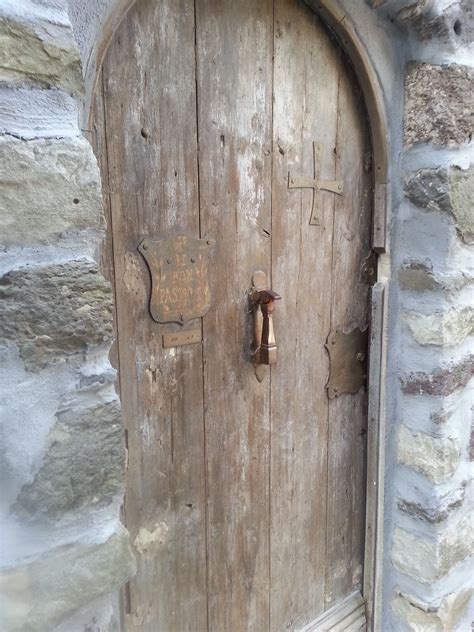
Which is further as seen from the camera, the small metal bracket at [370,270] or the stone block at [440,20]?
the small metal bracket at [370,270]

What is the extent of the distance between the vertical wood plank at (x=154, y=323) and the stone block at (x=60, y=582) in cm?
25

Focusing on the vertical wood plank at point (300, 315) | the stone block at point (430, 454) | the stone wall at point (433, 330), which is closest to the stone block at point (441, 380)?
the stone wall at point (433, 330)

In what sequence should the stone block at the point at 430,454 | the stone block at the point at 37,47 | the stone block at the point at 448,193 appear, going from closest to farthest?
the stone block at the point at 37,47 → the stone block at the point at 448,193 → the stone block at the point at 430,454

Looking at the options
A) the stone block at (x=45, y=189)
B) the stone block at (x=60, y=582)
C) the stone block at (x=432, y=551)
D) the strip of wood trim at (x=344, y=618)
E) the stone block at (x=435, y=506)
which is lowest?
the strip of wood trim at (x=344, y=618)

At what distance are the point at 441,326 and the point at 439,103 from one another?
55 centimetres

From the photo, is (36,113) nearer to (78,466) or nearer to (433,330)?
(78,466)

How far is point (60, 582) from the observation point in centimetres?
75

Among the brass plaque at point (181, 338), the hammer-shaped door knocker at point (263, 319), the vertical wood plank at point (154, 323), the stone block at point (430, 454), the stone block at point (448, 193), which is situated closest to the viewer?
the vertical wood plank at point (154, 323)

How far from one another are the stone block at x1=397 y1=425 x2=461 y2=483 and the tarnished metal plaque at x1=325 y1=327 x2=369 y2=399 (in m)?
0.19

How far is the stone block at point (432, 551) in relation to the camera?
55.4 inches

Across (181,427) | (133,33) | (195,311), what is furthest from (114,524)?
(133,33)

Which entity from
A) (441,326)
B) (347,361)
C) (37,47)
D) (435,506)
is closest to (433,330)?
(441,326)

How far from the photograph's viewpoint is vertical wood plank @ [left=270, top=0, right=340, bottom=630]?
3.90 feet

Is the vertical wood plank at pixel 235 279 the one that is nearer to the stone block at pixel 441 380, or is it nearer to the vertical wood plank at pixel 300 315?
the vertical wood plank at pixel 300 315
